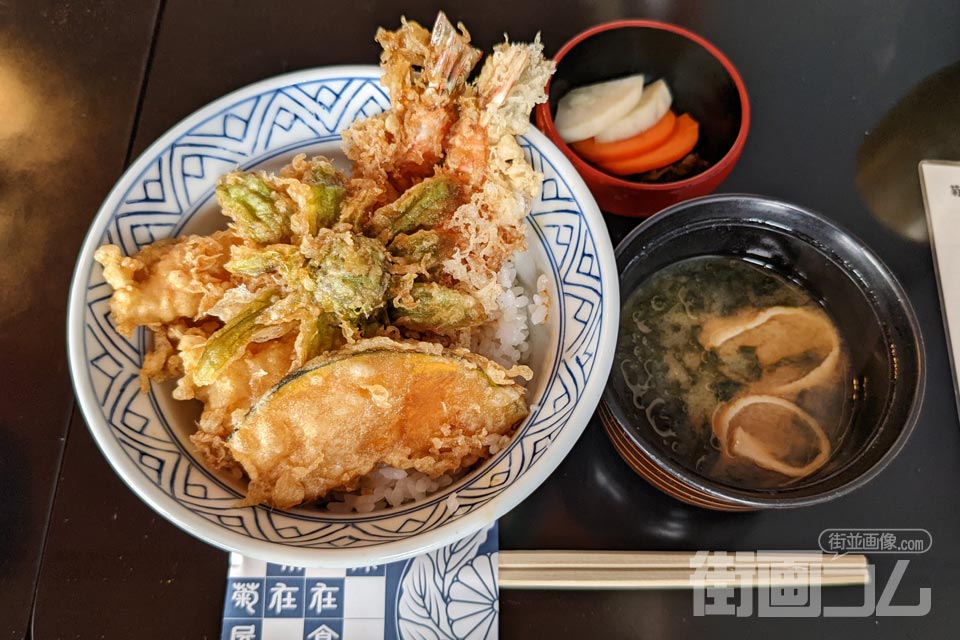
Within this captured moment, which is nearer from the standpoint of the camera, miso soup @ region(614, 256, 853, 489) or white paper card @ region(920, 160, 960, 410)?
miso soup @ region(614, 256, 853, 489)

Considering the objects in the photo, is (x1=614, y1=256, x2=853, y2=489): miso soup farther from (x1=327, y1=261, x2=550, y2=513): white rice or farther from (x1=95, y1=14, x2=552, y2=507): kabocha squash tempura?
(x1=95, y1=14, x2=552, y2=507): kabocha squash tempura

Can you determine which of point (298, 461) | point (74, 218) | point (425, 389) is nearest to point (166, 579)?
point (298, 461)

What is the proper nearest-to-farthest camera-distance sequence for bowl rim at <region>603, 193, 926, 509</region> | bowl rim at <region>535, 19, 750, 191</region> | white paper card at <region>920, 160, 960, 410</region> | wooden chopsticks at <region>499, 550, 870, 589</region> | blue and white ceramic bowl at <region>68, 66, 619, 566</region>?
1. blue and white ceramic bowl at <region>68, 66, 619, 566</region>
2. bowl rim at <region>603, 193, 926, 509</region>
3. wooden chopsticks at <region>499, 550, 870, 589</region>
4. bowl rim at <region>535, 19, 750, 191</region>
5. white paper card at <region>920, 160, 960, 410</region>

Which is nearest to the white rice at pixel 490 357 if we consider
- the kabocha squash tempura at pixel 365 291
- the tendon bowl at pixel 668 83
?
the kabocha squash tempura at pixel 365 291

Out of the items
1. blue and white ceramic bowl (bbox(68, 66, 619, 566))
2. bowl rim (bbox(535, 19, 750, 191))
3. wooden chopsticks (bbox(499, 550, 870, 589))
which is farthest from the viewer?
bowl rim (bbox(535, 19, 750, 191))

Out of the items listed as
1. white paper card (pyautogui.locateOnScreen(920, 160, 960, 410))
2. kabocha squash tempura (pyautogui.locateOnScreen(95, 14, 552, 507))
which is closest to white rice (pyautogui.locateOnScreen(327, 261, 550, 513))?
kabocha squash tempura (pyautogui.locateOnScreen(95, 14, 552, 507))

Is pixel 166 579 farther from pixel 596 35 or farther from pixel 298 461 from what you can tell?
pixel 596 35

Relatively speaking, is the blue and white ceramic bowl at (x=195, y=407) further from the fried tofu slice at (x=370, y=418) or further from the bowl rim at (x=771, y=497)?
the bowl rim at (x=771, y=497)

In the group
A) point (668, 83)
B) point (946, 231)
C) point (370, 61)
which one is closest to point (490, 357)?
point (668, 83)
